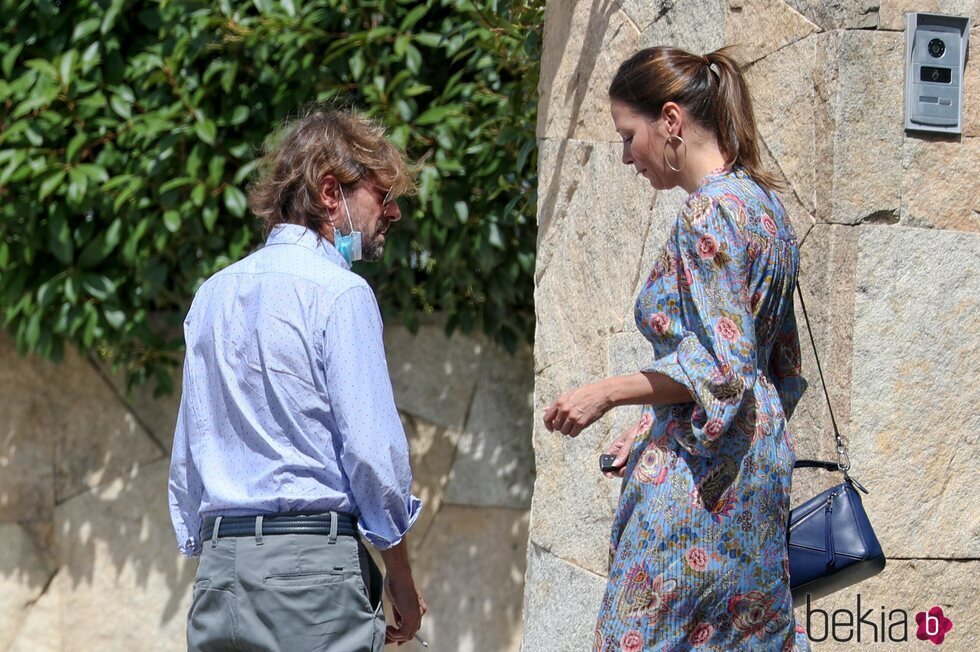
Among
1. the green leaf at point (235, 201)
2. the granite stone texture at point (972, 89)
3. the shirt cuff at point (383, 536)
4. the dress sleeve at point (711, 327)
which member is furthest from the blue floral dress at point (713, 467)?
the green leaf at point (235, 201)

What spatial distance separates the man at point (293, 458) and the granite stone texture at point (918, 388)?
103 cm

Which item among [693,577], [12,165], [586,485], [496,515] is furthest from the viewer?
[496,515]

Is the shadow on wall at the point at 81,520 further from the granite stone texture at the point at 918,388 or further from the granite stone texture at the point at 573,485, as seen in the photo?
the granite stone texture at the point at 918,388

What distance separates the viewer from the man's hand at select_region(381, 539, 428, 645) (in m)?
2.35

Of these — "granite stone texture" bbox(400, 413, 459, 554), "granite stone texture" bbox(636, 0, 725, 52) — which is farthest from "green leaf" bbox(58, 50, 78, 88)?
"granite stone texture" bbox(636, 0, 725, 52)

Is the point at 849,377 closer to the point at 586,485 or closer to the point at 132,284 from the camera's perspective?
the point at 586,485

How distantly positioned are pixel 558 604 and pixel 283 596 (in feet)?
4.67

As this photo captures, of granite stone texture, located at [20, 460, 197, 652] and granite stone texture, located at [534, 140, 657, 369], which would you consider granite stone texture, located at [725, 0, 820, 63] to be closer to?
granite stone texture, located at [534, 140, 657, 369]

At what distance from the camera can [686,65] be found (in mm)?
2311

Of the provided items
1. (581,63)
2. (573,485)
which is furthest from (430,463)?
(581,63)

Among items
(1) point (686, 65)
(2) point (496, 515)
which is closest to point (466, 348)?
(2) point (496, 515)

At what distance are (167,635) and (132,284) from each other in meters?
1.26

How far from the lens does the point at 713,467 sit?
84.8 inches

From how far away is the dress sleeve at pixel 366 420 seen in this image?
2217 mm
